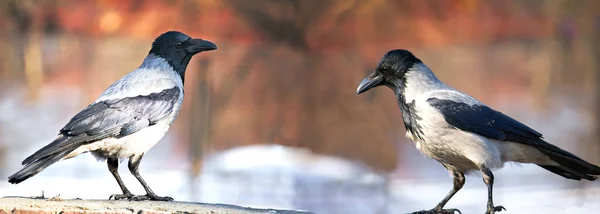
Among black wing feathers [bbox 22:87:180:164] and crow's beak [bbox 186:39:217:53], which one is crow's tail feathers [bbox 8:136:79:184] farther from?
crow's beak [bbox 186:39:217:53]

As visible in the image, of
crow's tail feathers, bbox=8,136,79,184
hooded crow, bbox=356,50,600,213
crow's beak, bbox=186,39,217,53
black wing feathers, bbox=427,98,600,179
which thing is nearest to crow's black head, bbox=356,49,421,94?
hooded crow, bbox=356,50,600,213

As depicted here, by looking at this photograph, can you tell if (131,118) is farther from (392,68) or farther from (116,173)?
(392,68)

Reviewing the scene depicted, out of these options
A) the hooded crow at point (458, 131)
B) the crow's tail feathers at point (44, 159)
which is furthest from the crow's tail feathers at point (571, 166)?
the crow's tail feathers at point (44, 159)

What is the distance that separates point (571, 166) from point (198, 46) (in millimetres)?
1093

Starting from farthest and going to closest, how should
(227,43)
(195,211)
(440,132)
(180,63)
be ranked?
(227,43), (180,63), (440,132), (195,211)

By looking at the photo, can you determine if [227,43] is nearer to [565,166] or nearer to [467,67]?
[467,67]

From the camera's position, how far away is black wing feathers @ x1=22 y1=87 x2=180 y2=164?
1704mm

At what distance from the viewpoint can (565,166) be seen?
72.1 inches

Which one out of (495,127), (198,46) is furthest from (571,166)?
(198,46)

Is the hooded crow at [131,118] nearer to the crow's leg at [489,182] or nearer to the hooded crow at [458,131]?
the hooded crow at [458,131]

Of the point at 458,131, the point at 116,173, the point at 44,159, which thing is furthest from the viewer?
the point at 116,173

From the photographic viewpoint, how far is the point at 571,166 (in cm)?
182

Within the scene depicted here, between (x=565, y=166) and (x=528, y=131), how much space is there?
169 millimetres

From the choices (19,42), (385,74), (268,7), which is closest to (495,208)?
(385,74)
